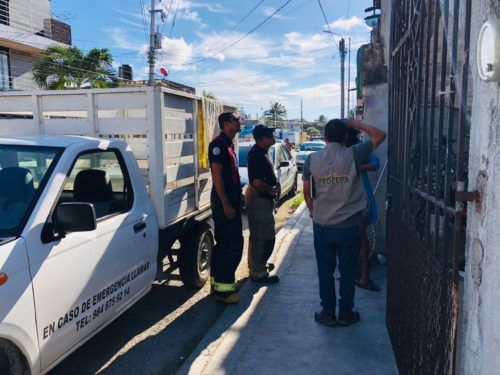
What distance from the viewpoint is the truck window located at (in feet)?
11.8

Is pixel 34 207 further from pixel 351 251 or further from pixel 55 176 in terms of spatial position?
pixel 351 251

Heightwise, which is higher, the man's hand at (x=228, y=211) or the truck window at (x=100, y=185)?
the truck window at (x=100, y=185)

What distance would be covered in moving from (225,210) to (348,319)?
1593mm

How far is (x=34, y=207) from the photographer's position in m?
2.69

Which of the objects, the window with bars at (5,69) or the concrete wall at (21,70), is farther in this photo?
the concrete wall at (21,70)

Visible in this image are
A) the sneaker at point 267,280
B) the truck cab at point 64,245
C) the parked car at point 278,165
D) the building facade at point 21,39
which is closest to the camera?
the truck cab at point 64,245

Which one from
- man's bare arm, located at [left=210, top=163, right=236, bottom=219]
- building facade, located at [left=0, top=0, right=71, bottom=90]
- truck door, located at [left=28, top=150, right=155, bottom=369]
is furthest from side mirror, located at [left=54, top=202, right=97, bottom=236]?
building facade, located at [left=0, top=0, right=71, bottom=90]

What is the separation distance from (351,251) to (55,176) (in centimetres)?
251

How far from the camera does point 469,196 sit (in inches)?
60.4

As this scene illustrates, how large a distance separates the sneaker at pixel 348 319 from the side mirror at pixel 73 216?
8.13 ft

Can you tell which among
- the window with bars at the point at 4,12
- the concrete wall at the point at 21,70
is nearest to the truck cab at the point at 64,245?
the concrete wall at the point at 21,70

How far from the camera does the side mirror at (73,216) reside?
2664 millimetres

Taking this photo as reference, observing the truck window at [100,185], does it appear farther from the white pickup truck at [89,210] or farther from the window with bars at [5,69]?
the window with bars at [5,69]

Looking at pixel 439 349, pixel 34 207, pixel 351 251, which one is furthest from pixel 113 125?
pixel 439 349
